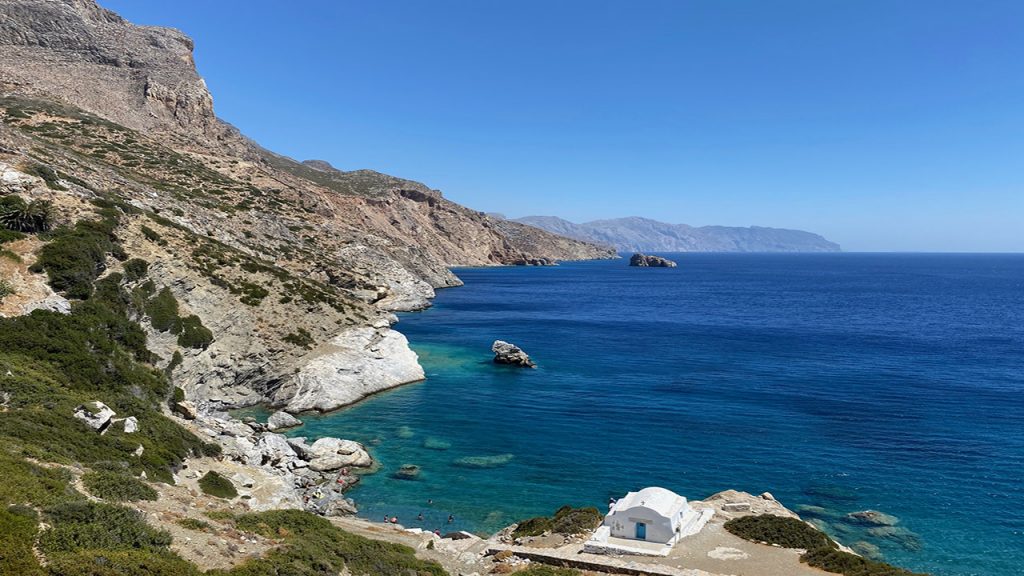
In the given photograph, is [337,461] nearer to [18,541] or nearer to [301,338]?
[301,338]

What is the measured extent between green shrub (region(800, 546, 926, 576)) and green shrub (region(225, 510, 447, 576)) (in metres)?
15.3

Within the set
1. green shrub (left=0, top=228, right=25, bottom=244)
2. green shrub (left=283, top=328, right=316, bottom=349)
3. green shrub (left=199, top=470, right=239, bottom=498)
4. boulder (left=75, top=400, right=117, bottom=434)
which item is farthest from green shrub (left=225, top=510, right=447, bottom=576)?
green shrub (left=283, top=328, right=316, bottom=349)

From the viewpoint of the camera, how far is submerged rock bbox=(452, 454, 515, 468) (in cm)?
3862

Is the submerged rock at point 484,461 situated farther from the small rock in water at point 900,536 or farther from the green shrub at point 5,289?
the green shrub at point 5,289

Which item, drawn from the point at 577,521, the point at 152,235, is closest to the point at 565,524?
the point at 577,521

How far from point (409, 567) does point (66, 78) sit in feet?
450

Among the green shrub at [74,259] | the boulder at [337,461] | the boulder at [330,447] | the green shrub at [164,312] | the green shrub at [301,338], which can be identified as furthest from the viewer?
the green shrub at [301,338]

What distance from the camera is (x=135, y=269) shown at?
46.1 m

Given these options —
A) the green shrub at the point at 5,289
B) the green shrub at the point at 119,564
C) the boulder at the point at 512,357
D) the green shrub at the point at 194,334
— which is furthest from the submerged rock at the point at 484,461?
the green shrub at the point at 5,289

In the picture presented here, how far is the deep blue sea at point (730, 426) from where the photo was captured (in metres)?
32.7

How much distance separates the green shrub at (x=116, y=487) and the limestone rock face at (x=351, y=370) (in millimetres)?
27477

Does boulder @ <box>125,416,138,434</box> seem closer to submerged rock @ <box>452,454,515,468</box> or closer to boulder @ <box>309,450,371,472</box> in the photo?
boulder @ <box>309,450,371,472</box>

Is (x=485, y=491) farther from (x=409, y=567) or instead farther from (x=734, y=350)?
(x=734, y=350)

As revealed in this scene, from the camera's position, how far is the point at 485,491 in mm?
35000
